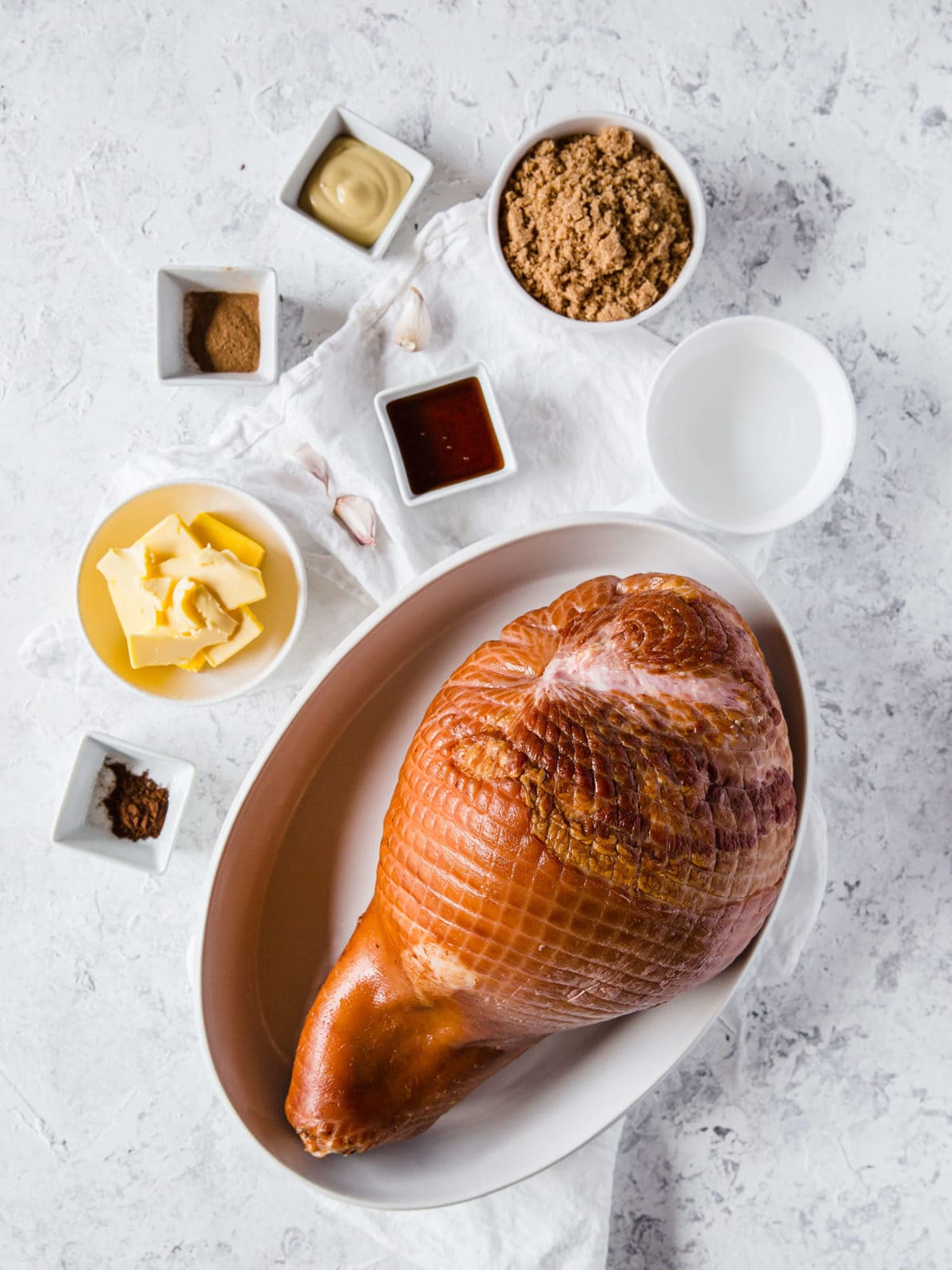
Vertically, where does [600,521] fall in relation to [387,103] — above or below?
below

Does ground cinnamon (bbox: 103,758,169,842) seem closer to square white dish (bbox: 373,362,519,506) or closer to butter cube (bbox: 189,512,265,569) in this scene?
butter cube (bbox: 189,512,265,569)

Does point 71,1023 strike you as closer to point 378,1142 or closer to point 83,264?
point 378,1142

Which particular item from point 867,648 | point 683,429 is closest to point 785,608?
point 867,648

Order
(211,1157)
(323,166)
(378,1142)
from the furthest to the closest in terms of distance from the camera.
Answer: (211,1157) < (323,166) < (378,1142)

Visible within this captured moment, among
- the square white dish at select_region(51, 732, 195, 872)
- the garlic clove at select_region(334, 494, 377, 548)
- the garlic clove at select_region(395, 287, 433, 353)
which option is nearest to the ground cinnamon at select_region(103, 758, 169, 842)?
the square white dish at select_region(51, 732, 195, 872)

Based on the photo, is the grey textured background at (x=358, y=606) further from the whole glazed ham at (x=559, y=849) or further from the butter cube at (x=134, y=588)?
the whole glazed ham at (x=559, y=849)

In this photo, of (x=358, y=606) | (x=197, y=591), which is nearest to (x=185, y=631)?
(x=197, y=591)
